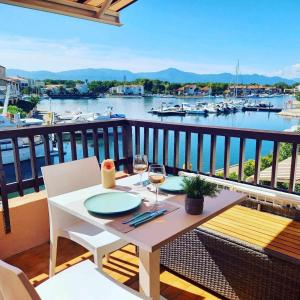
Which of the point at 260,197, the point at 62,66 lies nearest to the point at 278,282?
the point at 260,197

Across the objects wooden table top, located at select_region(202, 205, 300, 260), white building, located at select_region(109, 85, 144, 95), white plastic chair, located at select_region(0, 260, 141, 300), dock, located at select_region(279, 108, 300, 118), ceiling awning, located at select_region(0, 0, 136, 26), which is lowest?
dock, located at select_region(279, 108, 300, 118)

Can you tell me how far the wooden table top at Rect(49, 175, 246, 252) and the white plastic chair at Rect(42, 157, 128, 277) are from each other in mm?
364

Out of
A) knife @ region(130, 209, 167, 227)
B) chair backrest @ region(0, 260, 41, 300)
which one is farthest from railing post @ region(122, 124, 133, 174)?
chair backrest @ region(0, 260, 41, 300)

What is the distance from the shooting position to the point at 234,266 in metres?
1.94

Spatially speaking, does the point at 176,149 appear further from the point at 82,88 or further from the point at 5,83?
the point at 5,83

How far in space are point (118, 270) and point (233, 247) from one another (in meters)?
1.05

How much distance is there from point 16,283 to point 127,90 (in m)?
10.0

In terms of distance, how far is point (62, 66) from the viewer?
34312mm

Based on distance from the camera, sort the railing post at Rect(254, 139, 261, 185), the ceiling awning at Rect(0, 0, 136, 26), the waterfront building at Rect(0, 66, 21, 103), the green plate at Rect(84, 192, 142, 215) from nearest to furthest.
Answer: the green plate at Rect(84, 192, 142, 215) < the railing post at Rect(254, 139, 261, 185) < the ceiling awning at Rect(0, 0, 136, 26) < the waterfront building at Rect(0, 66, 21, 103)

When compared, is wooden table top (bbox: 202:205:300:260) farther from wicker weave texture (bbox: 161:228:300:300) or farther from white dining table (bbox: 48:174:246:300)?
white dining table (bbox: 48:174:246:300)

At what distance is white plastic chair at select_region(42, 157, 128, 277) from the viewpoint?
1.91 m

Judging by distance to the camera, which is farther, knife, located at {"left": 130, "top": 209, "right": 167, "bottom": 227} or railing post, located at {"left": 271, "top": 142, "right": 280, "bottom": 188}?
railing post, located at {"left": 271, "top": 142, "right": 280, "bottom": 188}

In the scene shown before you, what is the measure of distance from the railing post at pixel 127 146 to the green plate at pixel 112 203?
2.16m

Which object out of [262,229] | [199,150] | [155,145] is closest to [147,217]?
[262,229]
